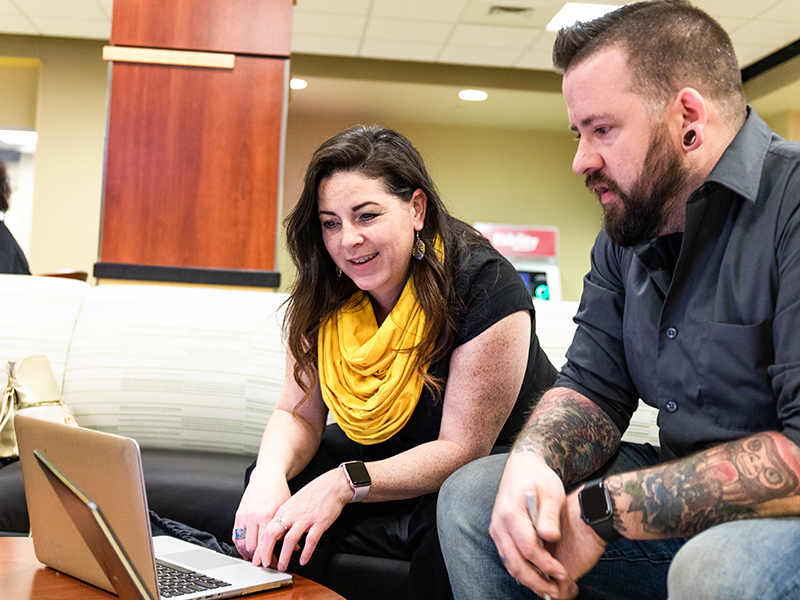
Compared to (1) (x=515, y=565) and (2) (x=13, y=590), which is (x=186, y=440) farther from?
(1) (x=515, y=565)

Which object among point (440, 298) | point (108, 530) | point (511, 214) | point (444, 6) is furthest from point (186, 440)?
point (511, 214)

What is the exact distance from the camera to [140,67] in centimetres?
283

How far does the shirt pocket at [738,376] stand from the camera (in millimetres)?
978

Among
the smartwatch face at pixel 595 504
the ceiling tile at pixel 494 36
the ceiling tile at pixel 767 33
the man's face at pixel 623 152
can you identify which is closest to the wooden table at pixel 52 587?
the smartwatch face at pixel 595 504

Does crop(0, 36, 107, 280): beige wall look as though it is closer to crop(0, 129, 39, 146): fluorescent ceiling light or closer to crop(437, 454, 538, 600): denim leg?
crop(0, 129, 39, 146): fluorescent ceiling light

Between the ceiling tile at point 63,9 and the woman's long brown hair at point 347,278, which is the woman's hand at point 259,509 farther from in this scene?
the ceiling tile at point 63,9

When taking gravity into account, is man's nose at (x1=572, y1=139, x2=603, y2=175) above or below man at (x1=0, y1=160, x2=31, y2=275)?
above

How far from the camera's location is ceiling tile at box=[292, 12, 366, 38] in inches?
199

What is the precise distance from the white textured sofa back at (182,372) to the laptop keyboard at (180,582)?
3.30ft

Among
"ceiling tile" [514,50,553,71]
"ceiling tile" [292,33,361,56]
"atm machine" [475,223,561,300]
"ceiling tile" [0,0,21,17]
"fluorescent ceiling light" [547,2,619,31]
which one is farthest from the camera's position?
"atm machine" [475,223,561,300]

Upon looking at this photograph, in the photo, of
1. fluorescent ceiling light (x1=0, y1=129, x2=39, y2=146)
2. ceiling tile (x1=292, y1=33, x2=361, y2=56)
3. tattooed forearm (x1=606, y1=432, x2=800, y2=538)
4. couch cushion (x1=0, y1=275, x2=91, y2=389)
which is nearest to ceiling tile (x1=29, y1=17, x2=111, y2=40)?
fluorescent ceiling light (x1=0, y1=129, x2=39, y2=146)

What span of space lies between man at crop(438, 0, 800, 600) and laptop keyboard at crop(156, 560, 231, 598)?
13.8 inches

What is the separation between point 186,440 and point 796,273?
170cm

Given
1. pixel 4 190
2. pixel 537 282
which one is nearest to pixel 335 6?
pixel 4 190
